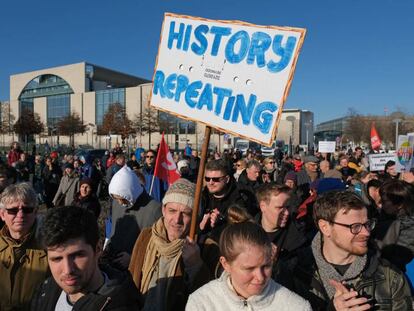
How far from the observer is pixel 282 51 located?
2.77 m

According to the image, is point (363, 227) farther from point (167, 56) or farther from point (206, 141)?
point (167, 56)

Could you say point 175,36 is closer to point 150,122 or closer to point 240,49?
point 240,49

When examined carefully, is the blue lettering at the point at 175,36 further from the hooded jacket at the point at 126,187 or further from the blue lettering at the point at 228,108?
the hooded jacket at the point at 126,187

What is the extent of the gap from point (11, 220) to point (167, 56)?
181 cm

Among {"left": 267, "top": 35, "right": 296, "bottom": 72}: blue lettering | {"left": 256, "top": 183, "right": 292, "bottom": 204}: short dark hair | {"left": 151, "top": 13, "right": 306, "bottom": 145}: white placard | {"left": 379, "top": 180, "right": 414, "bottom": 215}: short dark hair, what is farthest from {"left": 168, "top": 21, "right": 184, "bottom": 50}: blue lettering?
{"left": 379, "top": 180, "right": 414, "bottom": 215}: short dark hair

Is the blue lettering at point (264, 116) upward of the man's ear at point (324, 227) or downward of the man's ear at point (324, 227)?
upward

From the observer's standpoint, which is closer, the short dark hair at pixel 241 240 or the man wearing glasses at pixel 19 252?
the short dark hair at pixel 241 240

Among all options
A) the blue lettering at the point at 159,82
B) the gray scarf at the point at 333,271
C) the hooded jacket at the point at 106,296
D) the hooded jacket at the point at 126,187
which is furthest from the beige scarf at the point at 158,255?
the blue lettering at the point at 159,82

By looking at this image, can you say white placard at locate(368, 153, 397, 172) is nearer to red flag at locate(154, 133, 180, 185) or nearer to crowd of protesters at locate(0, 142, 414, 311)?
red flag at locate(154, 133, 180, 185)

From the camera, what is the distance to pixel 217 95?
2.97 metres

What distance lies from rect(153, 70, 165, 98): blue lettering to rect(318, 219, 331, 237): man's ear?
1679 millimetres

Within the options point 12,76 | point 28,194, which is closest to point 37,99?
point 12,76

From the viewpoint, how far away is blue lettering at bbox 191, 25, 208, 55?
9.89 ft

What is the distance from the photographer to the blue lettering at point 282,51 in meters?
2.75
